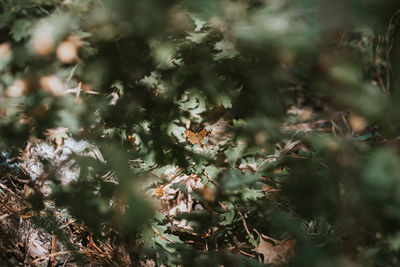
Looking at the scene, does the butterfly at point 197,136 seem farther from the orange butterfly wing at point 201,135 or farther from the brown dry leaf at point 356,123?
the brown dry leaf at point 356,123

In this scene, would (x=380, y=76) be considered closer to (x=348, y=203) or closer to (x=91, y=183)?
(x=348, y=203)

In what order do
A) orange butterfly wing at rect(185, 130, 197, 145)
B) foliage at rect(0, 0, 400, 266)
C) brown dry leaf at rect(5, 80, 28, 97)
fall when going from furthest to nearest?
orange butterfly wing at rect(185, 130, 197, 145) < brown dry leaf at rect(5, 80, 28, 97) < foliage at rect(0, 0, 400, 266)

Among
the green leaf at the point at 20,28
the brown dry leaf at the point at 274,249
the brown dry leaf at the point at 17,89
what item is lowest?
the brown dry leaf at the point at 274,249

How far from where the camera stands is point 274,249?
138cm

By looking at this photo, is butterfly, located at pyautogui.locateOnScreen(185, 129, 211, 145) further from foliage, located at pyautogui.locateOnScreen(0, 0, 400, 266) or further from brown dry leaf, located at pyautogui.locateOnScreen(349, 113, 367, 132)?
brown dry leaf, located at pyautogui.locateOnScreen(349, 113, 367, 132)

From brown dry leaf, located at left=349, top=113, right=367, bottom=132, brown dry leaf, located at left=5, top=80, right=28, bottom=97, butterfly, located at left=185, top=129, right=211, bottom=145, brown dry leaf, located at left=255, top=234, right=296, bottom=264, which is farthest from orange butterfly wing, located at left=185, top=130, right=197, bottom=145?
brown dry leaf, located at left=349, top=113, right=367, bottom=132

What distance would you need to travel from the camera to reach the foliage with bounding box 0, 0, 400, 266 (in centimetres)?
113

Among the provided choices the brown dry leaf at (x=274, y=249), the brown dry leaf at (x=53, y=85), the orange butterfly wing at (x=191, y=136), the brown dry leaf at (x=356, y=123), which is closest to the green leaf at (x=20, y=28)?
the brown dry leaf at (x=53, y=85)

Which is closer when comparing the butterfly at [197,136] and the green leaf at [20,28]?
the green leaf at [20,28]

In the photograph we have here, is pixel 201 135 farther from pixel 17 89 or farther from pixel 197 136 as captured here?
pixel 17 89

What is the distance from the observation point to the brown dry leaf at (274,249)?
1350 millimetres

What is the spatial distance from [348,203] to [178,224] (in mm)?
929

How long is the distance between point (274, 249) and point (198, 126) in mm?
882

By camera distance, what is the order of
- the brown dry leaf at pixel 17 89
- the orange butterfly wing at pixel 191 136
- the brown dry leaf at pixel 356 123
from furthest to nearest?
the brown dry leaf at pixel 356 123 → the orange butterfly wing at pixel 191 136 → the brown dry leaf at pixel 17 89
